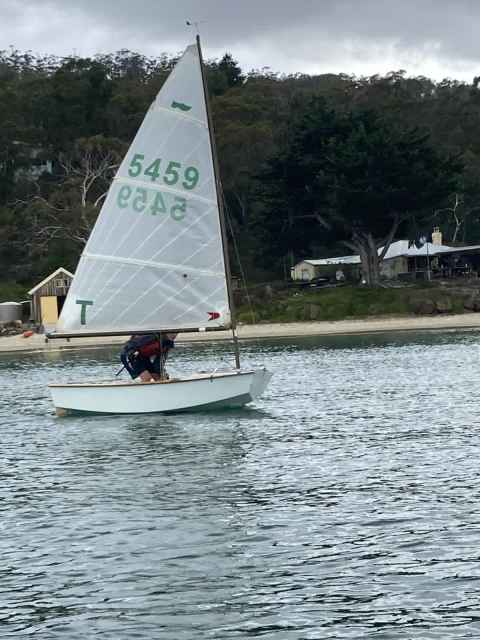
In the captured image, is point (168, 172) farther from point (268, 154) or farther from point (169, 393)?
point (268, 154)

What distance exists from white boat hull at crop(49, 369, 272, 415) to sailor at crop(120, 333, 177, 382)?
761 millimetres

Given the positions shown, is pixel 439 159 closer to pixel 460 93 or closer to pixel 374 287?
pixel 374 287

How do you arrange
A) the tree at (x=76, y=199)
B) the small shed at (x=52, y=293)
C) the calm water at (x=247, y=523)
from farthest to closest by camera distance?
the tree at (x=76, y=199), the small shed at (x=52, y=293), the calm water at (x=247, y=523)

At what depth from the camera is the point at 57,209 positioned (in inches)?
4023

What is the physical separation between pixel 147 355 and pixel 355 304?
165 ft

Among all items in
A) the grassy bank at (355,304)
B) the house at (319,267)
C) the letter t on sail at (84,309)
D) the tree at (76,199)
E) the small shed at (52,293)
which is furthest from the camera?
the tree at (76,199)

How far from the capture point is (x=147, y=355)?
113 feet

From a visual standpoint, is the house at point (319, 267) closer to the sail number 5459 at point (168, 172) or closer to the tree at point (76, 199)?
the tree at point (76, 199)

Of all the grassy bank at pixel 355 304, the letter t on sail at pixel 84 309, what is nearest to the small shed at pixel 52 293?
the grassy bank at pixel 355 304

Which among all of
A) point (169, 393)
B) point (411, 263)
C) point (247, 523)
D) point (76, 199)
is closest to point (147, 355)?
point (169, 393)

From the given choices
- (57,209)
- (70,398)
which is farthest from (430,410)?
(57,209)

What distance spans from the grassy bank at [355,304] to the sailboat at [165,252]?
48933 mm

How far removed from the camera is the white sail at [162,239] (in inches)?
1337

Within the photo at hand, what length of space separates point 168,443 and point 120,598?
14.4 m
